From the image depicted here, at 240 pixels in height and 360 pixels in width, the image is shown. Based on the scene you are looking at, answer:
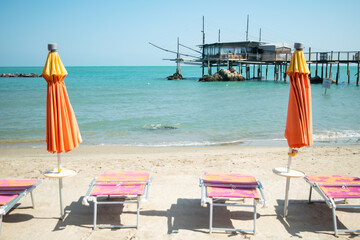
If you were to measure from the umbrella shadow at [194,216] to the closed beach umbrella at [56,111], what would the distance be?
5.37 feet

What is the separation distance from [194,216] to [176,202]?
0.60 metres

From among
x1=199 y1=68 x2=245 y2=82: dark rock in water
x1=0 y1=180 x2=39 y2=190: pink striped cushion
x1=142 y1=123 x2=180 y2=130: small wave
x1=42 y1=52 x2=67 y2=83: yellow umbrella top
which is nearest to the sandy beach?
x1=0 y1=180 x2=39 y2=190: pink striped cushion

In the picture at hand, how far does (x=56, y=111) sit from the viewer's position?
14.1ft

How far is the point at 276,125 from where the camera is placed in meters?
15.0

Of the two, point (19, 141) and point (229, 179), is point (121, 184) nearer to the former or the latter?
point (229, 179)

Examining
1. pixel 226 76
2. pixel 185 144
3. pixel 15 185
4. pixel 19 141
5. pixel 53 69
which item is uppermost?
pixel 226 76

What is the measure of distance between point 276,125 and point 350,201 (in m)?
9.76

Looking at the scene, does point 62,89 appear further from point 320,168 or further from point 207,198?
point 320,168

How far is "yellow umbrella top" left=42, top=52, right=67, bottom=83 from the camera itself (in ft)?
13.6

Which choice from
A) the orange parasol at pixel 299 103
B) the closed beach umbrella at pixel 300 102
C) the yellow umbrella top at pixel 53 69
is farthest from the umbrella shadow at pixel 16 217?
the closed beach umbrella at pixel 300 102

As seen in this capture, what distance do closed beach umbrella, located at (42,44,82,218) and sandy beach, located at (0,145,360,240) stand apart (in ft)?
3.10

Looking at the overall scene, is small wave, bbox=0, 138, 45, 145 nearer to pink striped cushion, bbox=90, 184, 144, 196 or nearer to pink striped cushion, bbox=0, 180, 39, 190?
pink striped cushion, bbox=0, 180, 39, 190

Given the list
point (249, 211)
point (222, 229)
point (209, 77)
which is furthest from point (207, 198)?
point (209, 77)

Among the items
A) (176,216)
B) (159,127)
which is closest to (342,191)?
(176,216)
